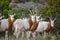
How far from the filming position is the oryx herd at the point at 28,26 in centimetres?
885

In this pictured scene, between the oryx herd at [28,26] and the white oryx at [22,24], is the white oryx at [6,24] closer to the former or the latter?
the oryx herd at [28,26]

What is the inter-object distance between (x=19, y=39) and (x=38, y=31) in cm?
81

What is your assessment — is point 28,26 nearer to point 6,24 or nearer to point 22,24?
point 22,24

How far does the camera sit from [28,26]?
29.5 feet

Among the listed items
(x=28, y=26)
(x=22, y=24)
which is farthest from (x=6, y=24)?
(x=28, y=26)

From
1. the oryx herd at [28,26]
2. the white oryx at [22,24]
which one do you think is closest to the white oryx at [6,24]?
the oryx herd at [28,26]

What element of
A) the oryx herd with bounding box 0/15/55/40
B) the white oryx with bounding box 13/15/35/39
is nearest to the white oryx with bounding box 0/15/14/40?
the oryx herd with bounding box 0/15/55/40

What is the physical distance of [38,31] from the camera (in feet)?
29.3

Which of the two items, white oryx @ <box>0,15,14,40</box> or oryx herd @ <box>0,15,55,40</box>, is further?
white oryx @ <box>0,15,14,40</box>

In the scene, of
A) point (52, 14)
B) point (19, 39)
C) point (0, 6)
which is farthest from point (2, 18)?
point (52, 14)

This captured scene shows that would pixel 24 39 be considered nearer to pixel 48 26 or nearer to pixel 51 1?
pixel 48 26

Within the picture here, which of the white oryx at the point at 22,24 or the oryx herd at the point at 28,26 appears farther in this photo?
the white oryx at the point at 22,24

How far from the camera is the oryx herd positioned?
29.0 ft

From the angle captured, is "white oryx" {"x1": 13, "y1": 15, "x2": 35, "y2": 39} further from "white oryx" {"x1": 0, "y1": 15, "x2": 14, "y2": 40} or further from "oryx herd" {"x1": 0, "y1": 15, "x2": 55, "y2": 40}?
"white oryx" {"x1": 0, "y1": 15, "x2": 14, "y2": 40}
